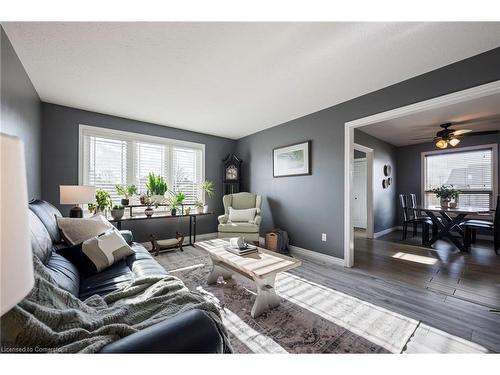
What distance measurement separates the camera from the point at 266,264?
184cm

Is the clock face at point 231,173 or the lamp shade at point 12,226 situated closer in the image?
the lamp shade at point 12,226

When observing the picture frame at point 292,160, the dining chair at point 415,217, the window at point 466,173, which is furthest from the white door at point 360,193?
the picture frame at point 292,160

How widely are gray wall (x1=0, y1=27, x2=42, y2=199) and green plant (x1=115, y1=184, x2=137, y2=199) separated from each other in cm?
94

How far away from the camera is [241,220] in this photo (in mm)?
3873

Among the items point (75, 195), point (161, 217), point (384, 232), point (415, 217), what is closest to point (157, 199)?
point (161, 217)

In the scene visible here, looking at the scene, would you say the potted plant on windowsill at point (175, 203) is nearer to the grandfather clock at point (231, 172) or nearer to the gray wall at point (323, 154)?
the grandfather clock at point (231, 172)

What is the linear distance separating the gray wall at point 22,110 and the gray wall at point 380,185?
484 cm

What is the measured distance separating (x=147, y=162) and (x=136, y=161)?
0.19 m

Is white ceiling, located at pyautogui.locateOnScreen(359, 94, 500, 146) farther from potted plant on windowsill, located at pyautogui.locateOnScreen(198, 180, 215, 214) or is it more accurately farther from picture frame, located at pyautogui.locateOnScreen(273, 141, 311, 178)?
potted plant on windowsill, located at pyautogui.locateOnScreen(198, 180, 215, 214)

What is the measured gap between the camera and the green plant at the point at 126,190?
347cm

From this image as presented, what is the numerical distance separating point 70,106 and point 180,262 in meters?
2.91

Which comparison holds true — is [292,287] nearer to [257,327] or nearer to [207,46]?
[257,327]
